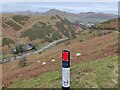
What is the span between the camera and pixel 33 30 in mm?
164250

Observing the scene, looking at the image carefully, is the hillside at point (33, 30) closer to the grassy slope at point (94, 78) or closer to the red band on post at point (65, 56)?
the grassy slope at point (94, 78)

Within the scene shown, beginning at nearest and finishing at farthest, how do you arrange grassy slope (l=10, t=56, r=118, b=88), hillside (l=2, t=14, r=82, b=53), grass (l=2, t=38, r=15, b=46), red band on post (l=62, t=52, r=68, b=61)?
red band on post (l=62, t=52, r=68, b=61) < grassy slope (l=10, t=56, r=118, b=88) < grass (l=2, t=38, r=15, b=46) < hillside (l=2, t=14, r=82, b=53)

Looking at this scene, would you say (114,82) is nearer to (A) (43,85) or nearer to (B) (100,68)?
(B) (100,68)

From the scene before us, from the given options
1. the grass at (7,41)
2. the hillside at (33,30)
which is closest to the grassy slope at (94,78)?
the grass at (7,41)

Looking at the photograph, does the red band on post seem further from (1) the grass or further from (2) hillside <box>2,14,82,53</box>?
(2) hillside <box>2,14,82,53</box>

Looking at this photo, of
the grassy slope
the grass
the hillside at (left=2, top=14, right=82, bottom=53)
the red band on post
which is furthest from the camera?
the hillside at (left=2, top=14, right=82, bottom=53)

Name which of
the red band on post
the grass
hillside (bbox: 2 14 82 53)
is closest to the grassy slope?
the red band on post

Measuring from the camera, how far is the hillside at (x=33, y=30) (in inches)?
5743

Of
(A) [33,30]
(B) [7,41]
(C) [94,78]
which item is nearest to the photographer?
(C) [94,78]

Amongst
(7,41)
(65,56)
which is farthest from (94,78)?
(7,41)

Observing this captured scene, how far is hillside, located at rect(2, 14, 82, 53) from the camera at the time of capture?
14588 centimetres

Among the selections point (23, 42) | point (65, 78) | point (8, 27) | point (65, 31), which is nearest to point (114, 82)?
point (65, 78)

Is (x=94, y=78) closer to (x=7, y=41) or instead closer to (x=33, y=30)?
(x=7, y=41)

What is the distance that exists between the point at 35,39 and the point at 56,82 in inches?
5345
